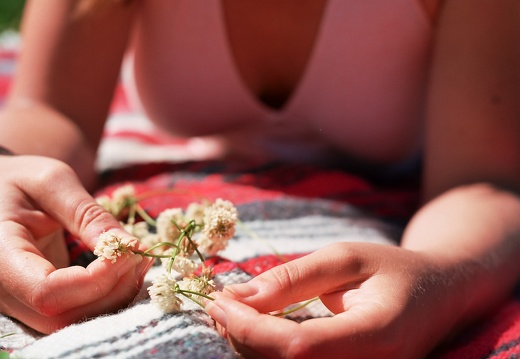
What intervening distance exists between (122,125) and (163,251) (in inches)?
29.1

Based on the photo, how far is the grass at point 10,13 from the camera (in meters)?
1.85

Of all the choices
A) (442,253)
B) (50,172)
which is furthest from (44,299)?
(442,253)

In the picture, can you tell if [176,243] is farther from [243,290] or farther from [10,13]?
[10,13]

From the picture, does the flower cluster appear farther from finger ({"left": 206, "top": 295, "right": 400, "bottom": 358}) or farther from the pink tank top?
the pink tank top

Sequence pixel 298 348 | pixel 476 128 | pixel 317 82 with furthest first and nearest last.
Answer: pixel 317 82, pixel 476 128, pixel 298 348

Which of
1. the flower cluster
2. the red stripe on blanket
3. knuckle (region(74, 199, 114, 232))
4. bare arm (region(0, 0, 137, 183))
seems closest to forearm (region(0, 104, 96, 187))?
bare arm (region(0, 0, 137, 183))

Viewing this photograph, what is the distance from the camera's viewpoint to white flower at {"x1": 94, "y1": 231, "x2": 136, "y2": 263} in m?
0.46

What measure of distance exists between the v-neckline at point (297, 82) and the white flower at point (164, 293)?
465 millimetres

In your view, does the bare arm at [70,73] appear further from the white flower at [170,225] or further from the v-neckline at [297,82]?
the white flower at [170,225]

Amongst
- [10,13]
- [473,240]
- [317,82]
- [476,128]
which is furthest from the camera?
[10,13]

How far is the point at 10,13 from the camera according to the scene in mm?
1871

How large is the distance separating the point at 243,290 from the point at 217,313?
0.02 metres

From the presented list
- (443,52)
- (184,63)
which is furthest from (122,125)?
(443,52)

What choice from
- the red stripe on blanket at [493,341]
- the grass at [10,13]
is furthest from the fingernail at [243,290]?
the grass at [10,13]
